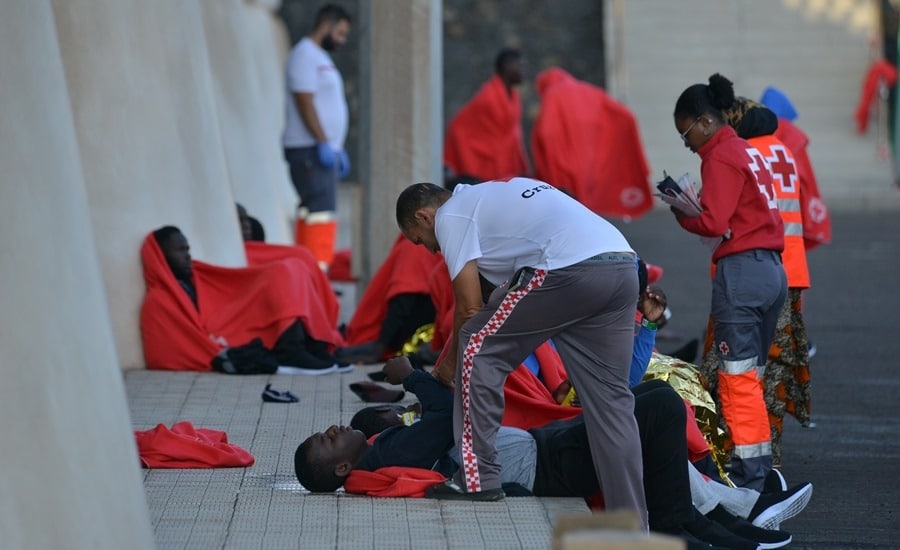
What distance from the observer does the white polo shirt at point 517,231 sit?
5.55 meters

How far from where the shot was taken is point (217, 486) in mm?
6293

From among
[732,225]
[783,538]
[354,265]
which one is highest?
[732,225]

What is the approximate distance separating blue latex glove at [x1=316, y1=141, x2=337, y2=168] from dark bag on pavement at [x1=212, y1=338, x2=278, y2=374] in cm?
400

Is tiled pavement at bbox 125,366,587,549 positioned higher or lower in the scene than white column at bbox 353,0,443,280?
lower

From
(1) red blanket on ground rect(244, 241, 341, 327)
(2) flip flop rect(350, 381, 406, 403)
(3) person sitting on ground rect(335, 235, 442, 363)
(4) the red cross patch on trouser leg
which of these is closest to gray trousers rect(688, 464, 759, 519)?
(4) the red cross patch on trouser leg

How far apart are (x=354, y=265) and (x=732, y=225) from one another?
7469 mm

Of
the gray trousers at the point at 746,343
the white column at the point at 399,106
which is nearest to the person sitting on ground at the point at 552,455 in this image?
the gray trousers at the point at 746,343

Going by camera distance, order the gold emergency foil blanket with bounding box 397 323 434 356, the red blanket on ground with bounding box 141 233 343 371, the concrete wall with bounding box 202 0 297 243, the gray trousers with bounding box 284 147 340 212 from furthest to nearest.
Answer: the concrete wall with bounding box 202 0 297 243 → the gray trousers with bounding box 284 147 340 212 → the gold emergency foil blanket with bounding box 397 323 434 356 → the red blanket on ground with bounding box 141 233 343 371

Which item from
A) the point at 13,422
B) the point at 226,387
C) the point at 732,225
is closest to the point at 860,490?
the point at 732,225

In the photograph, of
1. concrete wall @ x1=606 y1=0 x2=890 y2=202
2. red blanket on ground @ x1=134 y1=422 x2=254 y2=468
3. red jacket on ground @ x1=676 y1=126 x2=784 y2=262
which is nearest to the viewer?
red blanket on ground @ x1=134 y1=422 x2=254 y2=468

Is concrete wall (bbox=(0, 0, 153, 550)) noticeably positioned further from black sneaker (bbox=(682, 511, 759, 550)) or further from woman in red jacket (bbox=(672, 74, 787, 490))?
woman in red jacket (bbox=(672, 74, 787, 490))

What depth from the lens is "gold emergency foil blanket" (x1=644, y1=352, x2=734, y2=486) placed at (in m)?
6.84

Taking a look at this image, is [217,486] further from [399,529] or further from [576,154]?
[576,154]

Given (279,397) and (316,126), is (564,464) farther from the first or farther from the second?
(316,126)
